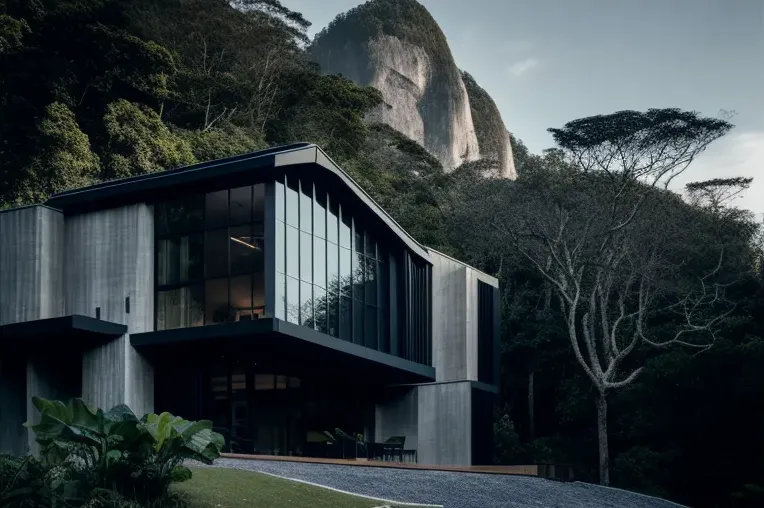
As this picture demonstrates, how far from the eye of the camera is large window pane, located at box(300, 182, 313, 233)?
2295 centimetres

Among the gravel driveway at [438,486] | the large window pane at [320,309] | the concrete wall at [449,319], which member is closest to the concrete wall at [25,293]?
the large window pane at [320,309]

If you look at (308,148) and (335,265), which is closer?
(308,148)

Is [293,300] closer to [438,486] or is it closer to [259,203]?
[259,203]

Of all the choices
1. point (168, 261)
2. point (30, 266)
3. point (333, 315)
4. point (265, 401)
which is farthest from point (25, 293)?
point (333, 315)

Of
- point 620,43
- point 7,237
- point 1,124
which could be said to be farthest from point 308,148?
point 1,124

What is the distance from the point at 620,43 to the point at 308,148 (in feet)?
61.4

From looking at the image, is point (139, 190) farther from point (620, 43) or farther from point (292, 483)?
point (620, 43)

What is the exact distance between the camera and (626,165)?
125 ft

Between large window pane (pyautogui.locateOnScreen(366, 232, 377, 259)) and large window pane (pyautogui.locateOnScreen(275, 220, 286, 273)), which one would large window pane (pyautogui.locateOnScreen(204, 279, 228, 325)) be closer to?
large window pane (pyautogui.locateOnScreen(275, 220, 286, 273))

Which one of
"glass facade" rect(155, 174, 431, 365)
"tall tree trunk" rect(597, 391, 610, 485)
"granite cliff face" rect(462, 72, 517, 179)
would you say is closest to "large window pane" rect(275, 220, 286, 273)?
"glass facade" rect(155, 174, 431, 365)

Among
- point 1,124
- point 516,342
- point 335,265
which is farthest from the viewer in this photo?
point 516,342

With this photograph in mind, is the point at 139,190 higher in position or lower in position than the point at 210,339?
higher

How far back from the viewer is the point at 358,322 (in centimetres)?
2564

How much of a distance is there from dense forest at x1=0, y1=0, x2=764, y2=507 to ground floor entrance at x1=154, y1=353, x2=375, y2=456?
1170 centimetres
